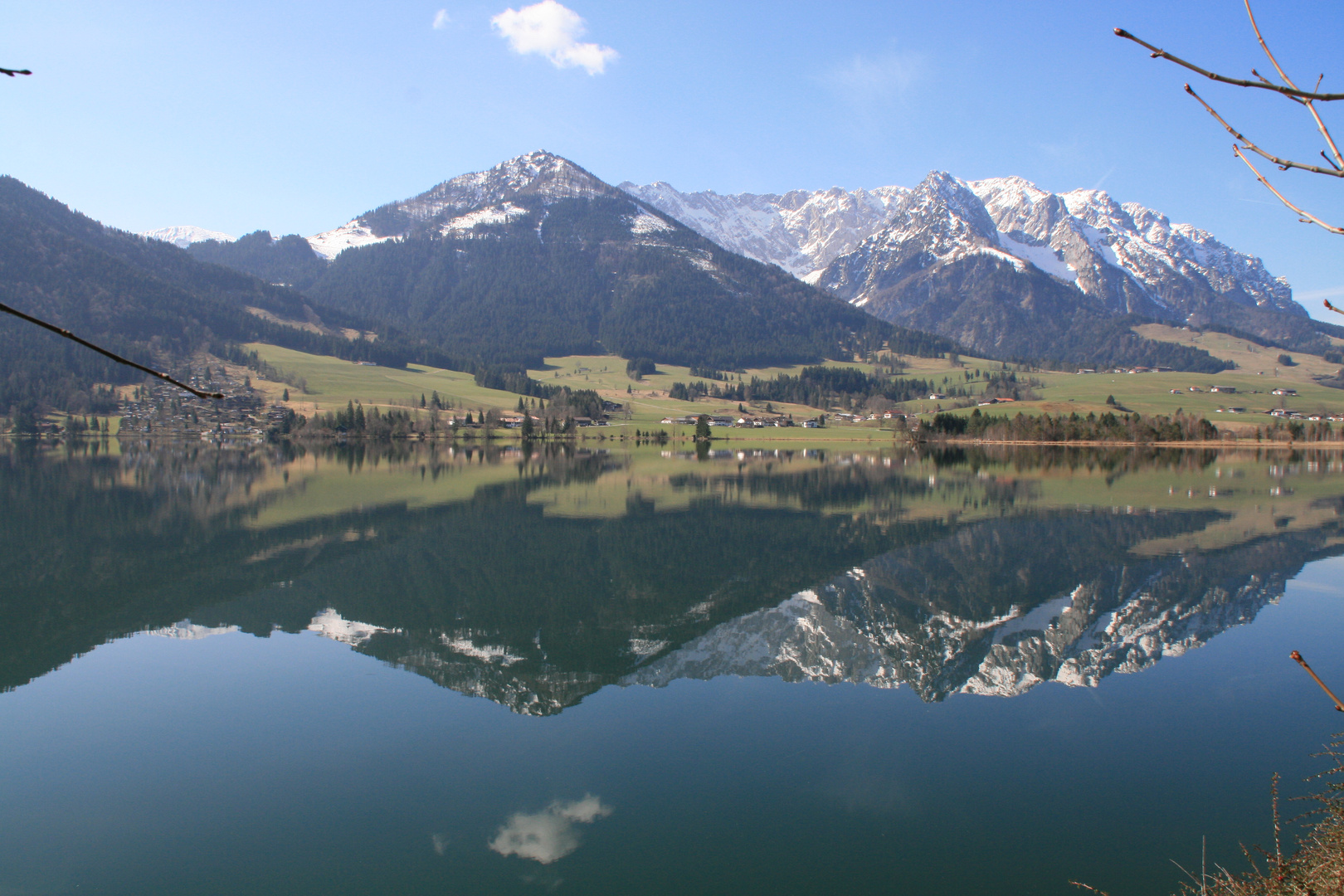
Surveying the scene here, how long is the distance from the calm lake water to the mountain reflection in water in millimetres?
171

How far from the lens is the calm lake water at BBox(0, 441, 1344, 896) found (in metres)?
8.76

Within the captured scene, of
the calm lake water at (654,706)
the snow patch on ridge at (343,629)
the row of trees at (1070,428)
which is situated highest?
Answer: the row of trees at (1070,428)

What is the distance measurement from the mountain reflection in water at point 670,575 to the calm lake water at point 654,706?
0.56ft

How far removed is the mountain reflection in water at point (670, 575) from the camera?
1580 cm

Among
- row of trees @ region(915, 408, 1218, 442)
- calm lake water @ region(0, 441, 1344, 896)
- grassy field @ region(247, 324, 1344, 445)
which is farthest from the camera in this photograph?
grassy field @ region(247, 324, 1344, 445)

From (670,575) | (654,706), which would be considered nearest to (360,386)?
(670,575)

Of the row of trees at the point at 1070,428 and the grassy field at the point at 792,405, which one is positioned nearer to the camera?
the row of trees at the point at 1070,428

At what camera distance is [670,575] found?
79.1ft

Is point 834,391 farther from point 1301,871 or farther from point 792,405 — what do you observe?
point 1301,871

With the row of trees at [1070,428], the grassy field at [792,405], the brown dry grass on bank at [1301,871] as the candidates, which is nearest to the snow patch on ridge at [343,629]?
the brown dry grass on bank at [1301,871]

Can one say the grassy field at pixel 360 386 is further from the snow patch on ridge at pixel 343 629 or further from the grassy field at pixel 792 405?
the snow patch on ridge at pixel 343 629

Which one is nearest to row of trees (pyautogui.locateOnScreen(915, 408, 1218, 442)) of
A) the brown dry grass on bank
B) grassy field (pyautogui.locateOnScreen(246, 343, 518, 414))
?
grassy field (pyautogui.locateOnScreen(246, 343, 518, 414))

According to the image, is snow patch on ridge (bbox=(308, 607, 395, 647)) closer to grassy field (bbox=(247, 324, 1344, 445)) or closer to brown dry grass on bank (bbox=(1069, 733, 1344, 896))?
brown dry grass on bank (bbox=(1069, 733, 1344, 896))

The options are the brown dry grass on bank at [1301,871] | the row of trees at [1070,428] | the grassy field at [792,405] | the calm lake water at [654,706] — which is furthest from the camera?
the grassy field at [792,405]
